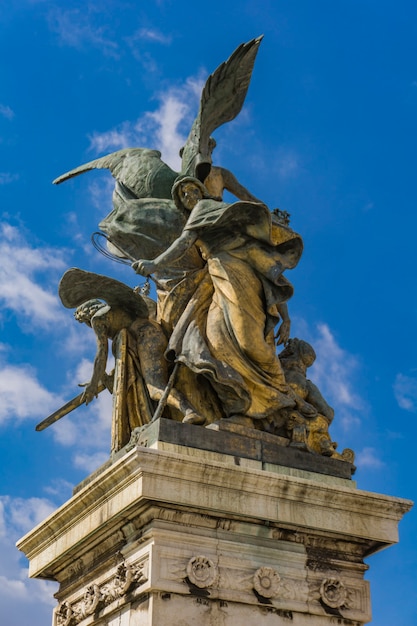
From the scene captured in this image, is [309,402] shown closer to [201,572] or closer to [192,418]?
[192,418]

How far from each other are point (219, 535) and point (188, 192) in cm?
377

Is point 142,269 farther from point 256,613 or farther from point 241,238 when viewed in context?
point 256,613

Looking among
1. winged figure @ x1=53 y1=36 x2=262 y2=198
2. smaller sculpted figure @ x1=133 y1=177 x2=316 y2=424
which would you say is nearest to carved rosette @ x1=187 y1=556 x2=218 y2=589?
smaller sculpted figure @ x1=133 y1=177 x2=316 y2=424

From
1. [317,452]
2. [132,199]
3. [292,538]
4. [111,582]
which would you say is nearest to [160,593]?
[111,582]

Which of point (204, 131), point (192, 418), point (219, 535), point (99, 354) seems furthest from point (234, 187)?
point (219, 535)

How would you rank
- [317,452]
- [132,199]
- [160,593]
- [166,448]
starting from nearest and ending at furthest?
[160,593] → [166,448] → [317,452] → [132,199]

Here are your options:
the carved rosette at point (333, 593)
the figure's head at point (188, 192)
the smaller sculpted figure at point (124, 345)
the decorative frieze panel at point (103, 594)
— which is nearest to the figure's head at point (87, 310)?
the smaller sculpted figure at point (124, 345)

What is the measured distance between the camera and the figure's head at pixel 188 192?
10984mm

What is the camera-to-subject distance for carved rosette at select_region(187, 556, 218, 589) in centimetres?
865

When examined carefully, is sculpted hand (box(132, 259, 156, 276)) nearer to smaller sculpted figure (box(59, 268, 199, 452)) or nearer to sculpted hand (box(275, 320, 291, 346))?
smaller sculpted figure (box(59, 268, 199, 452))

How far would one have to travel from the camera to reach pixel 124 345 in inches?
424

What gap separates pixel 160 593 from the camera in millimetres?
8539

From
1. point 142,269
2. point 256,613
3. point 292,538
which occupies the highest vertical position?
point 142,269

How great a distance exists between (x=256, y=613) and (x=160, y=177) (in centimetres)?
547
